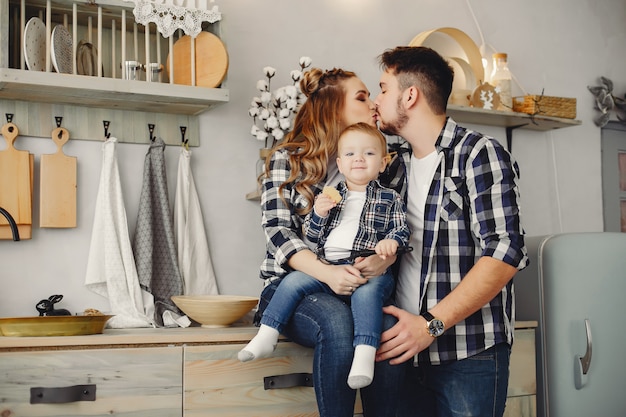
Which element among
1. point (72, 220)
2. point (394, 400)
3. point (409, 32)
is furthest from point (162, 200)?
point (409, 32)

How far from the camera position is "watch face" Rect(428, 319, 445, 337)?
2039 millimetres

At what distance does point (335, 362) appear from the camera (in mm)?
1894

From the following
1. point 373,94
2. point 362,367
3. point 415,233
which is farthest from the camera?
point 373,94

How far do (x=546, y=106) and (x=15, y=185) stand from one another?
235cm

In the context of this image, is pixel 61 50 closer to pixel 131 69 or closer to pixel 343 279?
pixel 131 69

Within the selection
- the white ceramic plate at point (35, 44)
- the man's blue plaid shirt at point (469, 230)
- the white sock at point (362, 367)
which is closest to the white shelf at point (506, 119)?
the man's blue plaid shirt at point (469, 230)

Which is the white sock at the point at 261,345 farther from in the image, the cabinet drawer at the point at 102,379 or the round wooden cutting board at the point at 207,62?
the round wooden cutting board at the point at 207,62

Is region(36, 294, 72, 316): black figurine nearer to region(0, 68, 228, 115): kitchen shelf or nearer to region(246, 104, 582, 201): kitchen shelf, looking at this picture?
region(0, 68, 228, 115): kitchen shelf

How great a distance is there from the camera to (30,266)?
254cm

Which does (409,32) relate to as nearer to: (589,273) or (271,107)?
(271,107)

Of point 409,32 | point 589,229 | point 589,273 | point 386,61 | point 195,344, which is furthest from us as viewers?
point 589,229

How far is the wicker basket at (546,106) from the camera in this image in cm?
332

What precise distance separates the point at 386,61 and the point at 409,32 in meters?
1.03

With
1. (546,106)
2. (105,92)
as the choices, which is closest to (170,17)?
(105,92)
